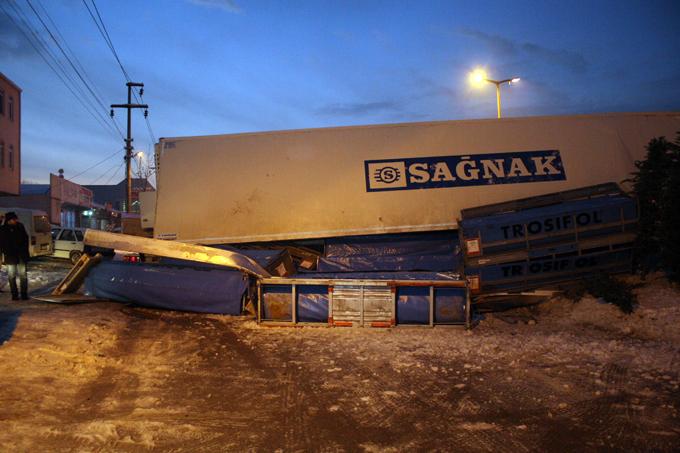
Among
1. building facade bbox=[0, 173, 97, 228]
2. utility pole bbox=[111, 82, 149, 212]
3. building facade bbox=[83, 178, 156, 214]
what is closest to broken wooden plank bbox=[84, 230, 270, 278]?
utility pole bbox=[111, 82, 149, 212]

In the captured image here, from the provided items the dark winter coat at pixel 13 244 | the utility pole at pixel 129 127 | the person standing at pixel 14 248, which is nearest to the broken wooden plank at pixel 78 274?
the person standing at pixel 14 248

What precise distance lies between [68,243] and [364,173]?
14103 mm

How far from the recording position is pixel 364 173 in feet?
36.8

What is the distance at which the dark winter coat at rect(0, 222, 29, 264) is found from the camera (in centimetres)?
881

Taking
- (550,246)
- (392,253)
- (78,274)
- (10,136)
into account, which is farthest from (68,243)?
(550,246)

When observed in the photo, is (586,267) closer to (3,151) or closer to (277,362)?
(277,362)

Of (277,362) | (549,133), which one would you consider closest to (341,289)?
(277,362)

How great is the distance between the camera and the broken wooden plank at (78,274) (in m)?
9.10

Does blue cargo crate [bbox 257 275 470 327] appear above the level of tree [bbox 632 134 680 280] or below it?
below

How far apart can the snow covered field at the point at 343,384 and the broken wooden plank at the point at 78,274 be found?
144cm

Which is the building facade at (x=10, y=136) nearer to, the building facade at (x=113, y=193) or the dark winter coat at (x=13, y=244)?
the dark winter coat at (x=13, y=244)

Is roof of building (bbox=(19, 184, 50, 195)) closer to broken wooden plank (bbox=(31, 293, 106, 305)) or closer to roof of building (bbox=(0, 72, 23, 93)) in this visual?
roof of building (bbox=(0, 72, 23, 93))

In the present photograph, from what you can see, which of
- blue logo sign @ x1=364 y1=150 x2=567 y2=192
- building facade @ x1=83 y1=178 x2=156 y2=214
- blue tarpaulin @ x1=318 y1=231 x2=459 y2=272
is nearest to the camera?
blue tarpaulin @ x1=318 y1=231 x2=459 y2=272

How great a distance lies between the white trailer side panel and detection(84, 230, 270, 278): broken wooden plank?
8.40 feet
